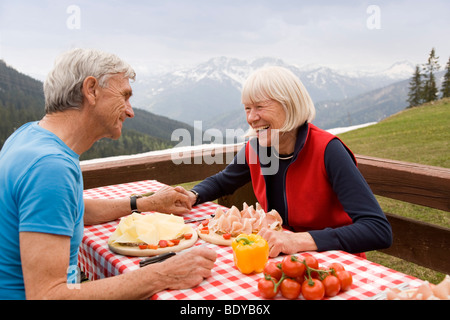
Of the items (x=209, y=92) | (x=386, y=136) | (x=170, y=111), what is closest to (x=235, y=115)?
(x=170, y=111)

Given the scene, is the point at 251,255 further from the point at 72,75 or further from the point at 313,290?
the point at 72,75

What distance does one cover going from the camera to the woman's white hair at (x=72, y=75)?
142cm

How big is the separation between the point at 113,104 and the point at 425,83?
44.9 meters

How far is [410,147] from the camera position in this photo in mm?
13086

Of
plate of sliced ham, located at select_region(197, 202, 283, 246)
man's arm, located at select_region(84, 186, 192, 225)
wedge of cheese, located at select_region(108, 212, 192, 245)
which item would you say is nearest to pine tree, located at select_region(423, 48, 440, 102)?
man's arm, located at select_region(84, 186, 192, 225)

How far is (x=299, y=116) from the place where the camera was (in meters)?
2.06

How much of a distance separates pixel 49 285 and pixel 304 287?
775 mm

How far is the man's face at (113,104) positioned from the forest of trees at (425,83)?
40176mm

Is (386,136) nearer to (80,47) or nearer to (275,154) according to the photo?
(275,154)

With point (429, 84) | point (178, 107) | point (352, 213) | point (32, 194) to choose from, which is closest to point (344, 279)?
point (352, 213)

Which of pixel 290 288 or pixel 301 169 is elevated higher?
pixel 301 169

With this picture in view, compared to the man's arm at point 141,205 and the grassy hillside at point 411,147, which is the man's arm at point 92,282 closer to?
the man's arm at point 141,205

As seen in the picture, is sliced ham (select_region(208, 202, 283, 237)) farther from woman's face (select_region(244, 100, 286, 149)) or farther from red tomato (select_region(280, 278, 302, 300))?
red tomato (select_region(280, 278, 302, 300))

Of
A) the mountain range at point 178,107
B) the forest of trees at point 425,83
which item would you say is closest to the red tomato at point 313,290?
the mountain range at point 178,107
